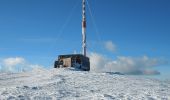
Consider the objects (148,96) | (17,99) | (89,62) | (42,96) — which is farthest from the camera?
(89,62)

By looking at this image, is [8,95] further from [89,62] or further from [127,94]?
[89,62]

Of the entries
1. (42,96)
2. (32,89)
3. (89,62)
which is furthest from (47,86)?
(89,62)

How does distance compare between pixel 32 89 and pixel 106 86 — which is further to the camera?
pixel 106 86

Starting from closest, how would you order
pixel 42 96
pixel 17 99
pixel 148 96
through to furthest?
1. pixel 17 99
2. pixel 42 96
3. pixel 148 96

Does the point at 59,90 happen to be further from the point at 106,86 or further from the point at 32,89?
the point at 106,86

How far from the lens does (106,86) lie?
94.4 feet

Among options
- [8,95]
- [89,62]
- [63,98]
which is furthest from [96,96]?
[89,62]

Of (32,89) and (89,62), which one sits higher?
(89,62)

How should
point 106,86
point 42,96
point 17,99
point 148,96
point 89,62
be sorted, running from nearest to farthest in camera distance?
point 17,99, point 42,96, point 148,96, point 106,86, point 89,62

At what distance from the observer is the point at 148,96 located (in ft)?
79.9

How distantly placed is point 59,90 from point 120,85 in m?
7.27

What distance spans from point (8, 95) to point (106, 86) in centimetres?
978

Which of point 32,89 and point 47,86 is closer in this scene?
point 32,89

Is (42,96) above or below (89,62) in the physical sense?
below
